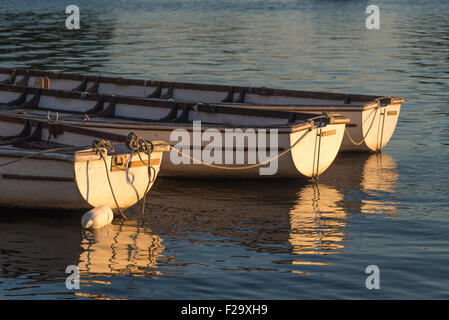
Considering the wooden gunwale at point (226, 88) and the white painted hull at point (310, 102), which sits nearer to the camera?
the white painted hull at point (310, 102)

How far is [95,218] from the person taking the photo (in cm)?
1135

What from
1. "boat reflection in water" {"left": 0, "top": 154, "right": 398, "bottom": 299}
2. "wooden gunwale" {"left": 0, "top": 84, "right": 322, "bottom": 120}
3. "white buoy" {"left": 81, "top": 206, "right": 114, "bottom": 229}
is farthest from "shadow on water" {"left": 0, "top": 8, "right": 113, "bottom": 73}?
"white buoy" {"left": 81, "top": 206, "right": 114, "bottom": 229}

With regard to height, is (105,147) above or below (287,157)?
below

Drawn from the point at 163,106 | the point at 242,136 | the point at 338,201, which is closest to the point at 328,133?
the point at 338,201

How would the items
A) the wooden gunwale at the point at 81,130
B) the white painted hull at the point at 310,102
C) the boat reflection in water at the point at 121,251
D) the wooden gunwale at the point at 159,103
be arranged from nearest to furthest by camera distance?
the boat reflection in water at the point at 121,251, the wooden gunwale at the point at 81,130, the wooden gunwale at the point at 159,103, the white painted hull at the point at 310,102

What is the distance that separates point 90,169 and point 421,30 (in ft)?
141

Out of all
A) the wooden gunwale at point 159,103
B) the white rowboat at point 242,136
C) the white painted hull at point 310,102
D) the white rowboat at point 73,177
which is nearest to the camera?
the white rowboat at point 73,177

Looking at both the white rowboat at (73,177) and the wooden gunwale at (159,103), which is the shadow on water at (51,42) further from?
the white rowboat at (73,177)

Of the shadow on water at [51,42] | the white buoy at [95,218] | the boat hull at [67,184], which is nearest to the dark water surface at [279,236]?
the white buoy at [95,218]

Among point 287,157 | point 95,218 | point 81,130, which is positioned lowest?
point 95,218

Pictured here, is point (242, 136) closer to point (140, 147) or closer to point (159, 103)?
point (140, 147)

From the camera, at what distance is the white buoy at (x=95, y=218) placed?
447 inches

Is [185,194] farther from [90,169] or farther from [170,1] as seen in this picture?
[170,1]

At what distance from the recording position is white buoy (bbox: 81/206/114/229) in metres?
11.4
